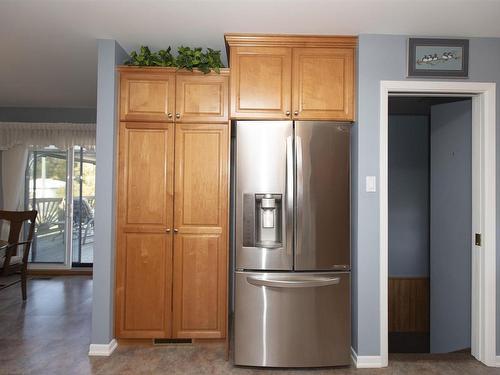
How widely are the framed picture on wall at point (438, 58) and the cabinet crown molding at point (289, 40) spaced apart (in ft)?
1.53

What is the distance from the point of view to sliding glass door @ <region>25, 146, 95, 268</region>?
5402 mm

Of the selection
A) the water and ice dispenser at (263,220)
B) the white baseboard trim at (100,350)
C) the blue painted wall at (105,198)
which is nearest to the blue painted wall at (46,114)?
the blue painted wall at (105,198)

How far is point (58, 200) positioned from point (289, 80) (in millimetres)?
4562

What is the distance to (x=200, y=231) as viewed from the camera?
277cm

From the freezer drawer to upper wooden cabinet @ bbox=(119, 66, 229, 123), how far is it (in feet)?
4.51

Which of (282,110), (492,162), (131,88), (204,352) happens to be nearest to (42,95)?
(131,88)

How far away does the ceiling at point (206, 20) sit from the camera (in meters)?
2.19

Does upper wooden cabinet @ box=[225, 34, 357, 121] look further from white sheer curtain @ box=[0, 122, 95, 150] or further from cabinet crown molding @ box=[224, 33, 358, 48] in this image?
white sheer curtain @ box=[0, 122, 95, 150]

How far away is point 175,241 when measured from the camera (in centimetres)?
276

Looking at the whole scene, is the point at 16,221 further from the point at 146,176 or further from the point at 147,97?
the point at 147,97

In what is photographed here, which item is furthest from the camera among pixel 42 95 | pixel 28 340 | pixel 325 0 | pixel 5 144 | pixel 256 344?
pixel 5 144

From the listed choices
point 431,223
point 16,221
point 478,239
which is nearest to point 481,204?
point 478,239

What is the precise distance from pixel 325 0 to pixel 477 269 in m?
2.32

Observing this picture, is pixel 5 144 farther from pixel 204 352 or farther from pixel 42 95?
pixel 204 352
